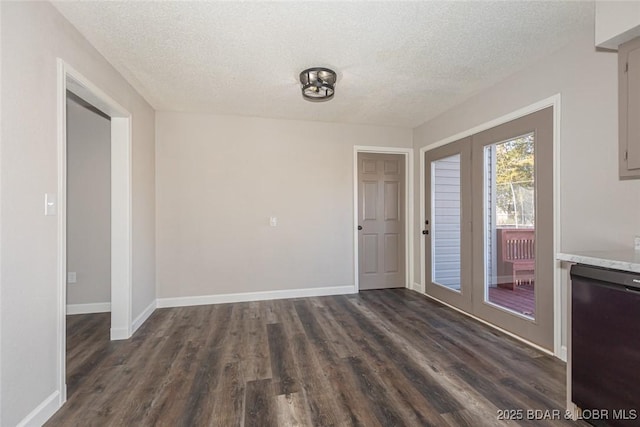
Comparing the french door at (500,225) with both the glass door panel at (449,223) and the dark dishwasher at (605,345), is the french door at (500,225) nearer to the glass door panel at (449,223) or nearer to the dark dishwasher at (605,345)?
the glass door panel at (449,223)

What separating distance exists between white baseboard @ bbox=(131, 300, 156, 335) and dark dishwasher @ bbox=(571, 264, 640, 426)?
3.54m

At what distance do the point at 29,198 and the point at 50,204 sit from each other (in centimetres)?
17

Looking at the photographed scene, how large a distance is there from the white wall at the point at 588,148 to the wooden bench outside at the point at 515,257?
362 mm

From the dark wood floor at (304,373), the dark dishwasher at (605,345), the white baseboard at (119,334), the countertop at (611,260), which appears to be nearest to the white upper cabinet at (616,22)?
the countertop at (611,260)

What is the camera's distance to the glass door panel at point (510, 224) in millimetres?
2633

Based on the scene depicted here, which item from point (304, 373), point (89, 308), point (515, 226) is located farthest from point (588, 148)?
point (89, 308)

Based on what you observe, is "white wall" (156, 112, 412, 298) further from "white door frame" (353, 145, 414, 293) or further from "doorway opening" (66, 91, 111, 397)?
"doorway opening" (66, 91, 111, 397)

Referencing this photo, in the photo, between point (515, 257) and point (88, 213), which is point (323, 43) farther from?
point (88, 213)

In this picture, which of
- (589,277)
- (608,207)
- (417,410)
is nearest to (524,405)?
(417,410)

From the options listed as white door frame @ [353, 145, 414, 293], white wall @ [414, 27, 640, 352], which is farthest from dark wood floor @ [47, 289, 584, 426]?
white door frame @ [353, 145, 414, 293]

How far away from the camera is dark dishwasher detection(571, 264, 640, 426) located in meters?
1.33

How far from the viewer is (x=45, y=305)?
171cm

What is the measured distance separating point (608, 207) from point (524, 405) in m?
1.44

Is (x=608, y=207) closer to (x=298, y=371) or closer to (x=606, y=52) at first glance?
(x=606, y=52)
